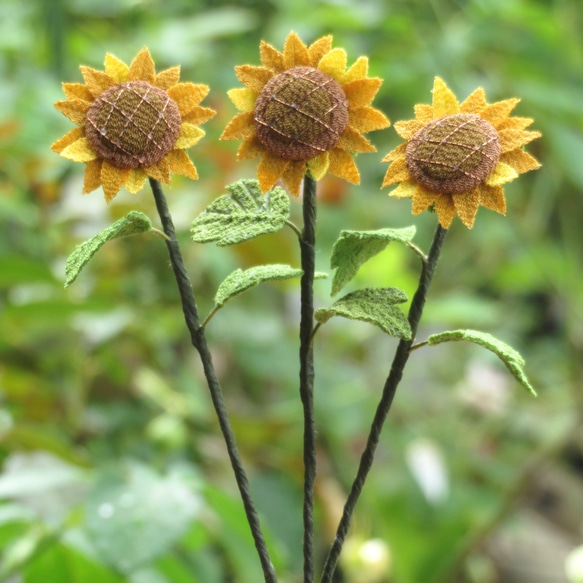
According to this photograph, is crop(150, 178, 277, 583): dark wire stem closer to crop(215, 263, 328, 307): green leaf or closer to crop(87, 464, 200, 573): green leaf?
crop(215, 263, 328, 307): green leaf

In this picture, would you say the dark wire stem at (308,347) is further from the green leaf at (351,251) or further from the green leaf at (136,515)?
the green leaf at (136,515)

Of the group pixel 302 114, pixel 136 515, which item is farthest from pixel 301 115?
pixel 136 515

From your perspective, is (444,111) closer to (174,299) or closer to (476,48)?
(174,299)

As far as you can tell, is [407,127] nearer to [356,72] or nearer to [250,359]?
[356,72]

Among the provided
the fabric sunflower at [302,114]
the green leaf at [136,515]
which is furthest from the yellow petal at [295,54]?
the green leaf at [136,515]

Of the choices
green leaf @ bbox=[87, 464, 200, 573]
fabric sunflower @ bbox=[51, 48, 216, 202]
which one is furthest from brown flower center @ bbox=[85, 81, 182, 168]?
green leaf @ bbox=[87, 464, 200, 573]

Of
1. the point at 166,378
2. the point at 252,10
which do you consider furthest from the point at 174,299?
the point at 252,10

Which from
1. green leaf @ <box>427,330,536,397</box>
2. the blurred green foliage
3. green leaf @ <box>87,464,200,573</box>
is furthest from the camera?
the blurred green foliage
